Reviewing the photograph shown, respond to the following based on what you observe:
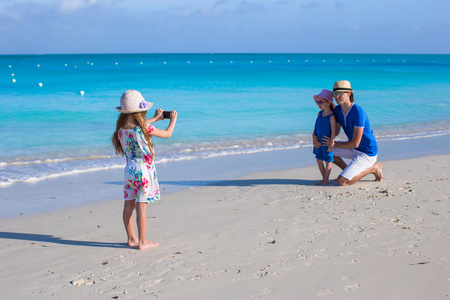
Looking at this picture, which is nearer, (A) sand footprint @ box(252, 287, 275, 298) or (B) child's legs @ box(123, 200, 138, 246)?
(A) sand footprint @ box(252, 287, 275, 298)

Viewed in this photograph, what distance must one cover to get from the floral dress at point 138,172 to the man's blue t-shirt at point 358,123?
3077 millimetres

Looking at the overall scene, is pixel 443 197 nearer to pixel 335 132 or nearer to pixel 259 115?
pixel 335 132

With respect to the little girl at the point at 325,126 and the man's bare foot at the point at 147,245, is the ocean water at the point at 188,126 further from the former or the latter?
the man's bare foot at the point at 147,245

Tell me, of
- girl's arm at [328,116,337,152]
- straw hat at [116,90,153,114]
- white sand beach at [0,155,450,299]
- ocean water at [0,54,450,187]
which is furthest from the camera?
ocean water at [0,54,450,187]

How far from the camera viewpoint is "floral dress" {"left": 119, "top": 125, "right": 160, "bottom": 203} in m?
4.23

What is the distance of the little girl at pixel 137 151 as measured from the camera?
4.13m

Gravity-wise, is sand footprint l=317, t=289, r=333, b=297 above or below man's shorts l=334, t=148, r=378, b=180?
below

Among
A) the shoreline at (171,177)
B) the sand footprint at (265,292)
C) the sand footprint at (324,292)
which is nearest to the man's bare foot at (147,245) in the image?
the sand footprint at (265,292)

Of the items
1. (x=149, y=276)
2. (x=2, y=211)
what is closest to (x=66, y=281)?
(x=149, y=276)

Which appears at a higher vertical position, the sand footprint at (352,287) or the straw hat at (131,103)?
the straw hat at (131,103)

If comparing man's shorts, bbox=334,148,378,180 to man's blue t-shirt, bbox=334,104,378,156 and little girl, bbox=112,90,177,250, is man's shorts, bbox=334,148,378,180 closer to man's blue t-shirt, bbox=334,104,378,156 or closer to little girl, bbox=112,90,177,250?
man's blue t-shirt, bbox=334,104,378,156

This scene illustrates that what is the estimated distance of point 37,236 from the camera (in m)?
4.85

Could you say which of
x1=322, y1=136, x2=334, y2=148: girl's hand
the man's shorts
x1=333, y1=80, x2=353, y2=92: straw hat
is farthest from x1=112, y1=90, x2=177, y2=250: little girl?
the man's shorts

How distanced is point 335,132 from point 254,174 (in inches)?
67.1
